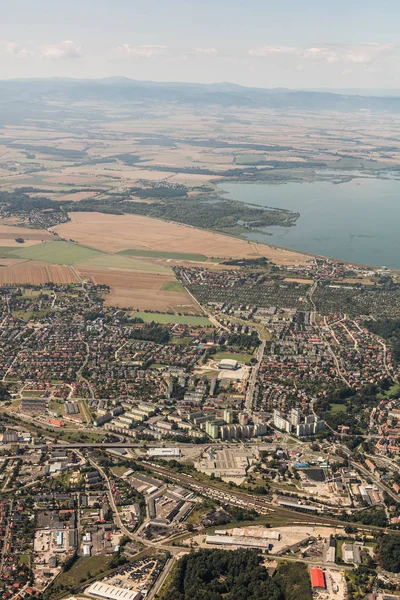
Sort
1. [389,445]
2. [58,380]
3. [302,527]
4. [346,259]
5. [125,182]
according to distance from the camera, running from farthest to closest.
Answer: [125,182]
[346,259]
[58,380]
[389,445]
[302,527]

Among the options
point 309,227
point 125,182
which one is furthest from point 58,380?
point 125,182

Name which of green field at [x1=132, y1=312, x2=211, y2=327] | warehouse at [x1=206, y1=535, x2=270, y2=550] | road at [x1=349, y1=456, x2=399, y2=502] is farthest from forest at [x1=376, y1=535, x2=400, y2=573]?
green field at [x1=132, y1=312, x2=211, y2=327]

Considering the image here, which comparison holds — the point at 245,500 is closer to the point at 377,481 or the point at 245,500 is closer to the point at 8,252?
the point at 377,481

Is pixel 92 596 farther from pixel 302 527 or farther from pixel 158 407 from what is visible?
pixel 158 407

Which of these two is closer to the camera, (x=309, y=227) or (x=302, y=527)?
(x=302, y=527)

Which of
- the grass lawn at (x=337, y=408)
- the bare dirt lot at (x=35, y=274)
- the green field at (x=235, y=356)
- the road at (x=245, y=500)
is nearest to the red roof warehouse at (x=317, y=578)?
the road at (x=245, y=500)

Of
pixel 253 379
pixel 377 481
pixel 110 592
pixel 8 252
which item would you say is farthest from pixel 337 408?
pixel 8 252

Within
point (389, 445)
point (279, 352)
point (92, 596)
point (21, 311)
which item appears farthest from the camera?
point (21, 311)
